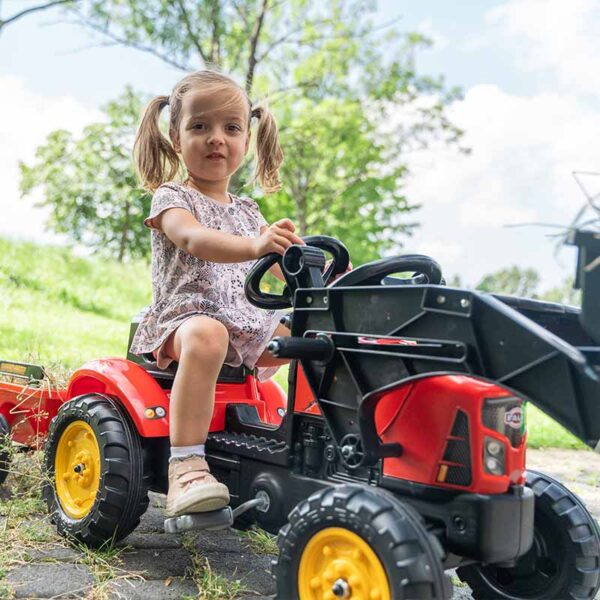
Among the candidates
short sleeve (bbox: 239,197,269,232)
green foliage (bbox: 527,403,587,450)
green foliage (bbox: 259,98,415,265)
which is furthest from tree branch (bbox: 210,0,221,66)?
short sleeve (bbox: 239,197,269,232)

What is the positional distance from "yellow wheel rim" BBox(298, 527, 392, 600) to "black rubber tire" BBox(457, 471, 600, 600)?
69 cm

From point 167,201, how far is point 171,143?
43 centimetres

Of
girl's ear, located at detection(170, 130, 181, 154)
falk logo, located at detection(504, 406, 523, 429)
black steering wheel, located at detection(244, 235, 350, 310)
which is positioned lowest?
falk logo, located at detection(504, 406, 523, 429)

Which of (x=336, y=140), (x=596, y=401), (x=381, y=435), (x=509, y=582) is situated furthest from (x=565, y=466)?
(x=336, y=140)

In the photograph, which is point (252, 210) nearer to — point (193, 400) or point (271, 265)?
point (271, 265)

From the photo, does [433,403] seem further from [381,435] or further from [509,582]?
[509,582]

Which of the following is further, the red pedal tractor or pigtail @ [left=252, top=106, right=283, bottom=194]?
A: pigtail @ [left=252, top=106, right=283, bottom=194]

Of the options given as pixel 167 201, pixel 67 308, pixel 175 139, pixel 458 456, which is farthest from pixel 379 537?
pixel 67 308

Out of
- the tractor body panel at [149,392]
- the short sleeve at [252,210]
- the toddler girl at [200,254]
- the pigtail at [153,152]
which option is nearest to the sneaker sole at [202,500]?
the toddler girl at [200,254]

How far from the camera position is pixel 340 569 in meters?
1.86

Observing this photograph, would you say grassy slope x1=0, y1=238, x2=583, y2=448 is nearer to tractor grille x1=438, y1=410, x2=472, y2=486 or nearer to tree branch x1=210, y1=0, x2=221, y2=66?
tractor grille x1=438, y1=410, x2=472, y2=486

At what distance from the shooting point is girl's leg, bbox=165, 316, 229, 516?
239cm

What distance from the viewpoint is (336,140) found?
A: 17.5 m

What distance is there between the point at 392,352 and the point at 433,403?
0.18 m
